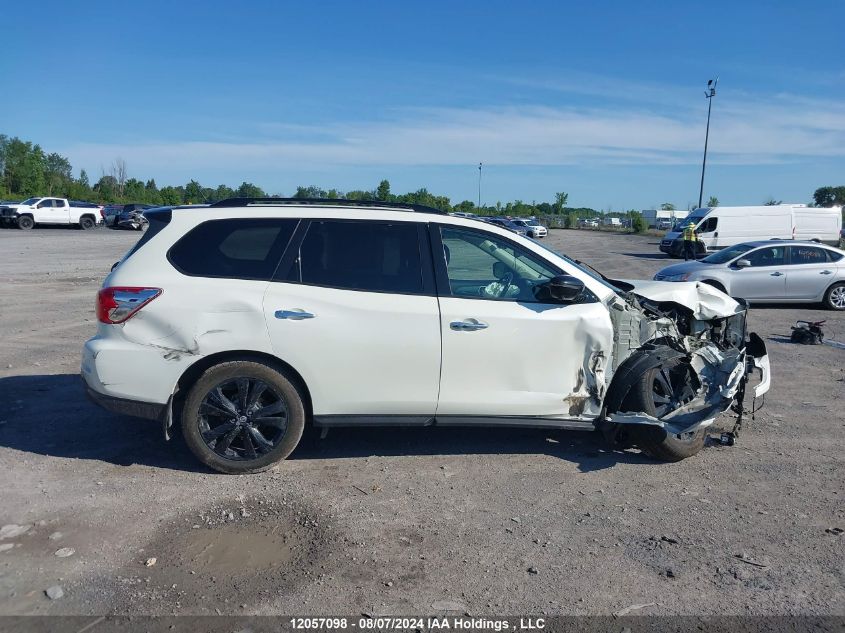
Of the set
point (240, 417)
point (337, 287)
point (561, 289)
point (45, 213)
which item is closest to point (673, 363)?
point (561, 289)

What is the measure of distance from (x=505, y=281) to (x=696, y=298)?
1.79 metres

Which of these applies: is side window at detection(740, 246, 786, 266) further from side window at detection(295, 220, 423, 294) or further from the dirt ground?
side window at detection(295, 220, 423, 294)

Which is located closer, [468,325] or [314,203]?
[468,325]

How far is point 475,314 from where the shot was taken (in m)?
5.06

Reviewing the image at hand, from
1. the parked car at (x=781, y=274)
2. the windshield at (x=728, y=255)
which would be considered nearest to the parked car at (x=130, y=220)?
the windshield at (x=728, y=255)

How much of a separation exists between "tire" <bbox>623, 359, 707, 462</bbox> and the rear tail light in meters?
3.53

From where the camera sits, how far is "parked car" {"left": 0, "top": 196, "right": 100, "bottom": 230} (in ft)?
141

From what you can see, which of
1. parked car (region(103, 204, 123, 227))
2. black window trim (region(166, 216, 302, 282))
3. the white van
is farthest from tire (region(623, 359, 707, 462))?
parked car (region(103, 204, 123, 227))

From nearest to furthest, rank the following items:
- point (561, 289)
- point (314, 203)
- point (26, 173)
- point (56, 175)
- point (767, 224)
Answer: point (561, 289) < point (314, 203) < point (767, 224) < point (26, 173) < point (56, 175)

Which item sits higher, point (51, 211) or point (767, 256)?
point (51, 211)

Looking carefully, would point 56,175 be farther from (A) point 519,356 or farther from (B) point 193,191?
(A) point 519,356

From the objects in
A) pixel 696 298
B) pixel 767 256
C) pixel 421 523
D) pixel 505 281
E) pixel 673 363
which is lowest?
Result: pixel 421 523

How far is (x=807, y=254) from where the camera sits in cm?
1516

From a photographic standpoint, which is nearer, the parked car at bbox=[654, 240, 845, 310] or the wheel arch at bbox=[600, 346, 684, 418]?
the wheel arch at bbox=[600, 346, 684, 418]
